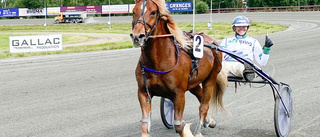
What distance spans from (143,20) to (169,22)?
44 cm

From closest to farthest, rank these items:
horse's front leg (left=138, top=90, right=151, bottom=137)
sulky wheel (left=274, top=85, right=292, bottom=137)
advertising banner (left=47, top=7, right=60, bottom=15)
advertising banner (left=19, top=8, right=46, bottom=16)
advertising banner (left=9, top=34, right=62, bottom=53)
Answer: horse's front leg (left=138, top=90, right=151, bottom=137) → sulky wheel (left=274, top=85, right=292, bottom=137) → advertising banner (left=9, top=34, right=62, bottom=53) → advertising banner (left=47, top=7, right=60, bottom=15) → advertising banner (left=19, top=8, right=46, bottom=16)

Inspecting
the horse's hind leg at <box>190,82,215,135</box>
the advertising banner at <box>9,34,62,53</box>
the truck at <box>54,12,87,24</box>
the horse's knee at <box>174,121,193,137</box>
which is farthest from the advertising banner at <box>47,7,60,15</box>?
the horse's knee at <box>174,121,193,137</box>

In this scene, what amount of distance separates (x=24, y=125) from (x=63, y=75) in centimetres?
499

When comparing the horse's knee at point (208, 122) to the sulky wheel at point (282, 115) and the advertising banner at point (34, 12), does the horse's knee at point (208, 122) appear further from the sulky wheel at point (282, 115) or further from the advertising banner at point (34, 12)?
the advertising banner at point (34, 12)

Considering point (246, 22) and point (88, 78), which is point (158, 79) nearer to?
point (246, 22)

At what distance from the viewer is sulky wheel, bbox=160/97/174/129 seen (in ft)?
16.4

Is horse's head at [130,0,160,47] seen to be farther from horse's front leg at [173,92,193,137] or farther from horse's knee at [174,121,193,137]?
horse's knee at [174,121,193,137]

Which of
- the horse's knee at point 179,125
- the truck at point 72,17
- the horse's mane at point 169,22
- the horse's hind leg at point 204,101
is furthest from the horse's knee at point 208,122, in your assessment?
the truck at point 72,17

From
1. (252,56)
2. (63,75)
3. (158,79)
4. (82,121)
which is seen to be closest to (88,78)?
(63,75)

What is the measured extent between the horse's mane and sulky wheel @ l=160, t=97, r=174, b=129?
1220 mm

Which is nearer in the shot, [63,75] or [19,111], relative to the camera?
[19,111]

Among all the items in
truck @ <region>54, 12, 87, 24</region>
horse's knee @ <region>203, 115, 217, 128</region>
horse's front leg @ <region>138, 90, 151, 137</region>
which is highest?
truck @ <region>54, 12, 87, 24</region>

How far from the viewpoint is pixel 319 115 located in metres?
5.84

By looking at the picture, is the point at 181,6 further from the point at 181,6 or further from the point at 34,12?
the point at 34,12
